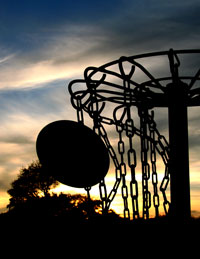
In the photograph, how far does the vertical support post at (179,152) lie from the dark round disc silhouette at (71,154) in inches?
41.7

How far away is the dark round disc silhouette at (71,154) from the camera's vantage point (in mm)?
5469

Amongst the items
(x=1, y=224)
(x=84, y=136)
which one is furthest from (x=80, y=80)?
(x=1, y=224)

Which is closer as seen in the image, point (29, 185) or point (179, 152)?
point (179, 152)

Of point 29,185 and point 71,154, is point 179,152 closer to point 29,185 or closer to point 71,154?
point 71,154

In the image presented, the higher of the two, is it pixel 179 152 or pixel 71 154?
pixel 71 154

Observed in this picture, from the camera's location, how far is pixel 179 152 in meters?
4.91

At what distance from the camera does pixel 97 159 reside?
5.51 m

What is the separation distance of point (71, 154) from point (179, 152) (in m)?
1.57

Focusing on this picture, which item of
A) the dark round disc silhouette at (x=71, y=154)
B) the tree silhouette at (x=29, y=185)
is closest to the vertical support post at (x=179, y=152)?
the dark round disc silhouette at (x=71, y=154)

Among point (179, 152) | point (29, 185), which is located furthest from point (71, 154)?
point (29, 185)

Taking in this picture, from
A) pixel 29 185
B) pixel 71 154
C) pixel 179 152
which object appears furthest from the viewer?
pixel 29 185

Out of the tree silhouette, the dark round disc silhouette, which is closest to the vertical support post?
the dark round disc silhouette

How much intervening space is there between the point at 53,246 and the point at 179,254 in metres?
3.99

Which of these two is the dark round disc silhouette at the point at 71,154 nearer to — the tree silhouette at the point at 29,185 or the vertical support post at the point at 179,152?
the vertical support post at the point at 179,152
